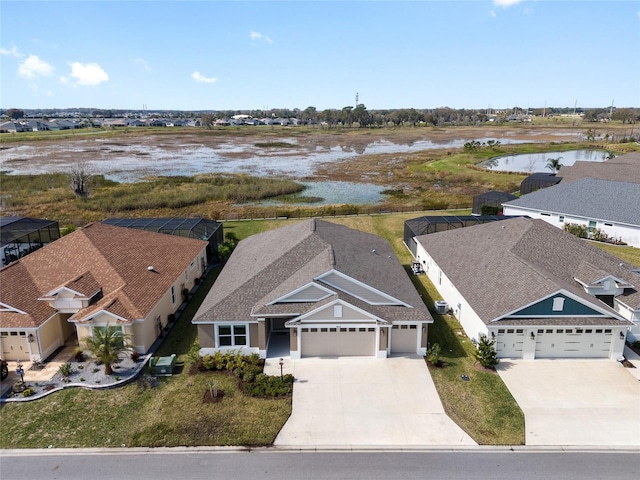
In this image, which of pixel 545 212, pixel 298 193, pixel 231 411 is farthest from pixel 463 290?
pixel 298 193

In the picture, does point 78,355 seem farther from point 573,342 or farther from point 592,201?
point 592,201

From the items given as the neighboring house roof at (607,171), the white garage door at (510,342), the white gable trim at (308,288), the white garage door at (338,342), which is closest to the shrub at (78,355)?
the white gable trim at (308,288)

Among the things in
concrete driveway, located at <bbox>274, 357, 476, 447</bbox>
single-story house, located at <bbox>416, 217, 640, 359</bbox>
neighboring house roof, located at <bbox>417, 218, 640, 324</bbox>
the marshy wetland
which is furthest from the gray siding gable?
the marshy wetland

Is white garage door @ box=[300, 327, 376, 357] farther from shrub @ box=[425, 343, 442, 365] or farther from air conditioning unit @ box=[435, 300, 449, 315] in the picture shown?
air conditioning unit @ box=[435, 300, 449, 315]

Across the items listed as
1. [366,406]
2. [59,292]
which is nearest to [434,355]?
[366,406]

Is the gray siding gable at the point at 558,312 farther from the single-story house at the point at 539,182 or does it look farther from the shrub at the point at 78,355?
the single-story house at the point at 539,182

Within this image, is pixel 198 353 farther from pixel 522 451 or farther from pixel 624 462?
pixel 624 462
